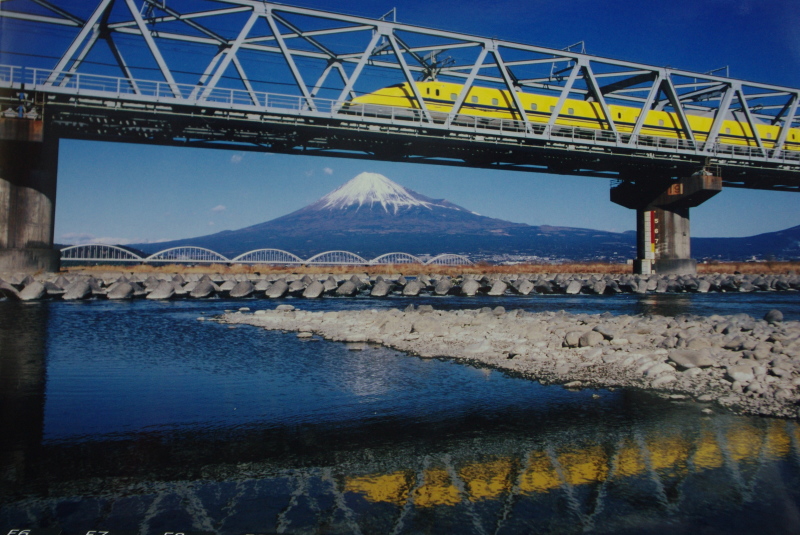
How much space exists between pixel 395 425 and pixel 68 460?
124 inches

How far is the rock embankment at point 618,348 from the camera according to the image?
732 centimetres

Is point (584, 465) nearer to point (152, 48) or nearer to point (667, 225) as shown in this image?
point (152, 48)

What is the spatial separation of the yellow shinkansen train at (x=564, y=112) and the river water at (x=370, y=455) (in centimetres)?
2457

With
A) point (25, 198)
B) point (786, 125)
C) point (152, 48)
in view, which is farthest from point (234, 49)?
point (786, 125)

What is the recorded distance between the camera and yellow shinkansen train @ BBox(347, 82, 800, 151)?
34.2 meters

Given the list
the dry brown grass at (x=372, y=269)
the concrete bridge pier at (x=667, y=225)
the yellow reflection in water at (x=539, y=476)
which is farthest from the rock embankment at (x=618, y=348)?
the concrete bridge pier at (x=667, y=225)

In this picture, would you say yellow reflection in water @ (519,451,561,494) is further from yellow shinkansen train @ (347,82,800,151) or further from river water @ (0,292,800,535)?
yellow shinkansen train @ (347,82,800,151)

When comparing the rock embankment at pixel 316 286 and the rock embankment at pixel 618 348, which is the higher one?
the rock embankment at pixel 316 286

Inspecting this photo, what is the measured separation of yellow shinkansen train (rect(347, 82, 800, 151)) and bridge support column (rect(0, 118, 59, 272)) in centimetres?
1591

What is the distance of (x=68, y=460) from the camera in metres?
4.75

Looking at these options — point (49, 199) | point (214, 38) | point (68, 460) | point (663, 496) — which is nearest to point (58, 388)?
point (68, 460)

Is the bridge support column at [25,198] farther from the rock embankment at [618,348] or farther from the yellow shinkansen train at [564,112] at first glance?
the rock embankment at [618,348]

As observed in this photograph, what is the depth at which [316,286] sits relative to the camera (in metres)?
24.4

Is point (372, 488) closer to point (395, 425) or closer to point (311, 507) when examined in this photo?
point (311, 507)
